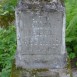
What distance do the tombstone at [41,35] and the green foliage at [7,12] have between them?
373 centimetres

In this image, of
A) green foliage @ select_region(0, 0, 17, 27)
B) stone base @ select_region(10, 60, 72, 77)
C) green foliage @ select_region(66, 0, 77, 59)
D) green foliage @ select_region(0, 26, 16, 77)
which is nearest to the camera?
stone base @ select_region(10, 60, 72, 77)

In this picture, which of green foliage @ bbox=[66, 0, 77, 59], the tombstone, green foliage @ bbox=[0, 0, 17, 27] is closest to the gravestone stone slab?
the tombstone

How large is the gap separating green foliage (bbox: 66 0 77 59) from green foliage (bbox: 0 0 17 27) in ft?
9.52

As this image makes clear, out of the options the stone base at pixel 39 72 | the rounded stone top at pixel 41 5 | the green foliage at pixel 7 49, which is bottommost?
the stone base at pixel 39 72

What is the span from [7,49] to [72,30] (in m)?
1.50

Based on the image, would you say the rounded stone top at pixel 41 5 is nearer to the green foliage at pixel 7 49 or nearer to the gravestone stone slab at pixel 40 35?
the gravestone stone slab at pixel 40 35

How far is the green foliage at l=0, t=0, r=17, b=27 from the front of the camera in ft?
28.2

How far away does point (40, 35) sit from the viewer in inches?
186

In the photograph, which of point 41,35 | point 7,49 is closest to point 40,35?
point 41,35

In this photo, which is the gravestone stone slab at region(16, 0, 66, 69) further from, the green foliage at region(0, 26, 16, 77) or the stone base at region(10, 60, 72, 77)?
the green foliage at region(0, 26, 16, 77)

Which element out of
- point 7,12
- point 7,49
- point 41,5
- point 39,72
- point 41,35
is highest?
point 7,12

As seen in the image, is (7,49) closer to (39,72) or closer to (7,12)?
(39,72)

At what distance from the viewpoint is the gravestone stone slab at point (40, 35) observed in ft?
14.9

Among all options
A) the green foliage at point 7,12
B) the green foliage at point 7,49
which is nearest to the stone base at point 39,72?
the green foliage at point 7,49
